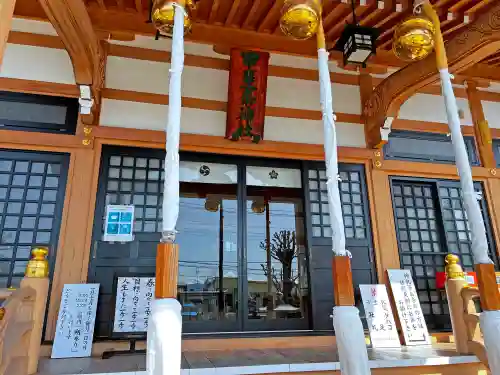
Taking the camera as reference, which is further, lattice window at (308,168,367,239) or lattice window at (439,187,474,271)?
lattice window at (439,187,474,271)

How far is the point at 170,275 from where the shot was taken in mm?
1962

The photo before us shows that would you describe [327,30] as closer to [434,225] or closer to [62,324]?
[434,225]

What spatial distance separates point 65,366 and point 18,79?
3.04 metres

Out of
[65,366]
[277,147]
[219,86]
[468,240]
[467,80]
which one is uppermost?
[467,80]

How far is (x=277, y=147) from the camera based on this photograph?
4.55m

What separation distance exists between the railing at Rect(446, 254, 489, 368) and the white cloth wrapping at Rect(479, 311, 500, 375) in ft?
3.91

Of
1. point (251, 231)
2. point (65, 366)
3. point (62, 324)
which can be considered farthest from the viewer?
point (251, 231)

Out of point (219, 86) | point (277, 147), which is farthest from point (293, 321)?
point (219, 86)

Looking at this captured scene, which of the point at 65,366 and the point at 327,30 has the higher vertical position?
the point at 327,30

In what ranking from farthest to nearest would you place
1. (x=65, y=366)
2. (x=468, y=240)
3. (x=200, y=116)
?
1. (x=468, y=240)
2. (x=200, y=116)
3. (x=65, y=366)

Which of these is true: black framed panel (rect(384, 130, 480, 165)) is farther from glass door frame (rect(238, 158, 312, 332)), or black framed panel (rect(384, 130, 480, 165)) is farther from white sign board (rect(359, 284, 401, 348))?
white sign board (rect(359, 284, 401, 348))

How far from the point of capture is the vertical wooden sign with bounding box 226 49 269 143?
14.6ft

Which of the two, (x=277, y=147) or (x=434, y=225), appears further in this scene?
(x=434, y=225)

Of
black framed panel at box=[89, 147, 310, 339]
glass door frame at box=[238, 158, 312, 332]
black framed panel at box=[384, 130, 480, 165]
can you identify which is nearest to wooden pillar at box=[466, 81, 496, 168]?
black framed panel at box=[384, 130, 480, 165]
